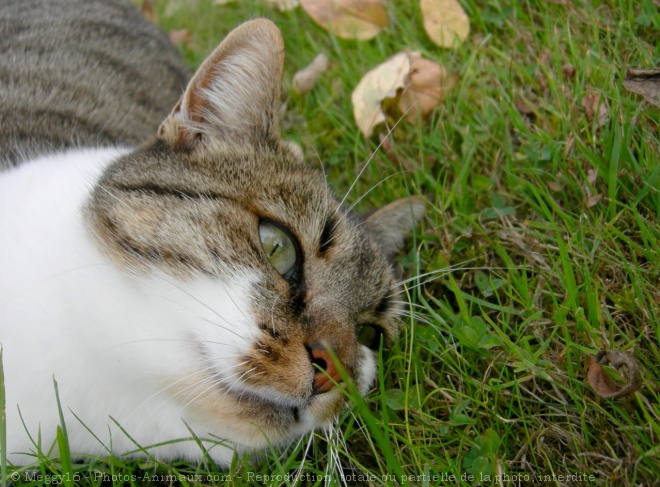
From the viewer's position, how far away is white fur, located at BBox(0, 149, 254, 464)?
1.78m

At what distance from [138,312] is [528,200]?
1615 millimetres

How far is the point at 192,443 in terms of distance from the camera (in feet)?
6.42

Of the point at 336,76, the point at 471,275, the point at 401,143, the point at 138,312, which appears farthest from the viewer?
the point at 336,76

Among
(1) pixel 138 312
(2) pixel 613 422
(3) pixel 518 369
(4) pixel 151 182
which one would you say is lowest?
(2) pixel 613 422

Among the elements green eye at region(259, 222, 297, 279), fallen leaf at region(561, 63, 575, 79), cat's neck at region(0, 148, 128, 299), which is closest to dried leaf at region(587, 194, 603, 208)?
fallen leaf at region(561, 63, 575, 79)

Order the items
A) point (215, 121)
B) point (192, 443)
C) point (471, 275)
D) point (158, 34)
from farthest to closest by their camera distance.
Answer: point (158, 34) → point (471, 275) → point (215, 121) → point (192, 443)

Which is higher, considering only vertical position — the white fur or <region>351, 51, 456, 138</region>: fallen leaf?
the white fur

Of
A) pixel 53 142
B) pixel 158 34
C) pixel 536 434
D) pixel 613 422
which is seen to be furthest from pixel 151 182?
pixel 158 34

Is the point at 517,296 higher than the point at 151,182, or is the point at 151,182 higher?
the point at 151,182

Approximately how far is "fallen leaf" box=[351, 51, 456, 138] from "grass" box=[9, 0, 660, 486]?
0.08m

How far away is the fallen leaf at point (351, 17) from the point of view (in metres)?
3.56

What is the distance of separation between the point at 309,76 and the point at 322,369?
87.9 inches

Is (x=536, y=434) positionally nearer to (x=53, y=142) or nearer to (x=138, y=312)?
(x=138, y=312)

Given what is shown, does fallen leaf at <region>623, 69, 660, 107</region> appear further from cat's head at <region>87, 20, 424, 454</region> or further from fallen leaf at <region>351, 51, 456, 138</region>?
cat's head at <region>87, 20, 424, 454</region>
